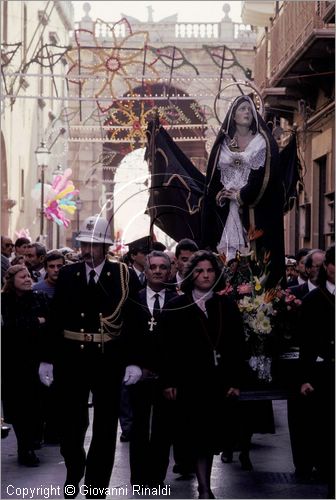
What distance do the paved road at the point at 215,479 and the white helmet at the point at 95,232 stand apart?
5.64 ft

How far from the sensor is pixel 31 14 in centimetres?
3512

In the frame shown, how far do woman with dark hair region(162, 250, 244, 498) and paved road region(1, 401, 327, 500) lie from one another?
1.72 feet

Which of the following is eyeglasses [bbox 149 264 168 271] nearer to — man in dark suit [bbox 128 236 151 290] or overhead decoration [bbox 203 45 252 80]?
A: man in dark suit [bbox 128 236 151 290]

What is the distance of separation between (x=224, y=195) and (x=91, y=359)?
219 centimetres

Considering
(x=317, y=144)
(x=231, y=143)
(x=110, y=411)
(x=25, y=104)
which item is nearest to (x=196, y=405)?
(x=110, y=411)

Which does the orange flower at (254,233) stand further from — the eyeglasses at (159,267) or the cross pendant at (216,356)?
the cross pendant at (216,356)

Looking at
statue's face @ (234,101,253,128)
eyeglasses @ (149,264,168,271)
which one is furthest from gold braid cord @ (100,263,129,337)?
statue's face @ (234,101,253,128)

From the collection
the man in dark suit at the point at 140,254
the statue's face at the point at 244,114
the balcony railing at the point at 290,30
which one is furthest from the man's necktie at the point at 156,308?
the balcony railing at the point at 290,30

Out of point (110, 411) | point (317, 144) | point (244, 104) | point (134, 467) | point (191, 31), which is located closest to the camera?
point (110, 411)

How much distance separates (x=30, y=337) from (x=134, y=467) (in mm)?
2038

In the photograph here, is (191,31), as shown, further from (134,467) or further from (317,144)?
(134,467)

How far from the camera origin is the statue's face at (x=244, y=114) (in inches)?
400

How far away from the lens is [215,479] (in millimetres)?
9703

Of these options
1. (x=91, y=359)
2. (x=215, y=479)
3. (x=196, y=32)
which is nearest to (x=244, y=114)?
(x=91, y=359)
